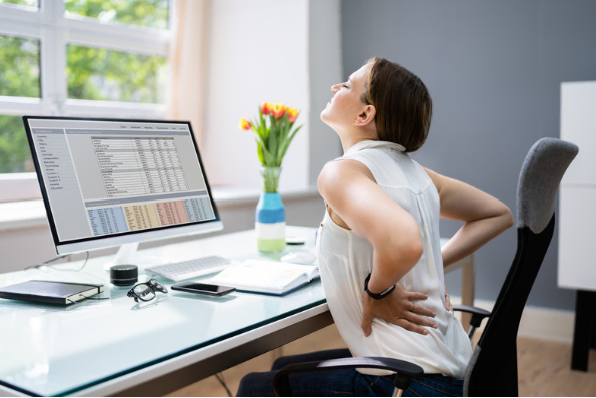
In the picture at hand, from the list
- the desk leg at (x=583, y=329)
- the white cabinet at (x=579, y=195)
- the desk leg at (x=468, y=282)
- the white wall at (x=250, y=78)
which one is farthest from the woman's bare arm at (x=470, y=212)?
the white wall at (x=250, y=78)

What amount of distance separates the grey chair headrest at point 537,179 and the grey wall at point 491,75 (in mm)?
2446

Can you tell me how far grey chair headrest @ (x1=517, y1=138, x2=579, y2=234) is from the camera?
105 centimetres

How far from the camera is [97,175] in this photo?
5.33ft

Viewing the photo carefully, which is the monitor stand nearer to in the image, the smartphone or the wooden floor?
the smartphone

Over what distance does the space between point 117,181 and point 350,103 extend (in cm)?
72

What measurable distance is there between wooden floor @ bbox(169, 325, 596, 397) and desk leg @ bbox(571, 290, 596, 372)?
6 cm

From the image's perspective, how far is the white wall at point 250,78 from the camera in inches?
→ 142

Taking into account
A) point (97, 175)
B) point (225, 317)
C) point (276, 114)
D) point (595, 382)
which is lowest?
point (595, 382)

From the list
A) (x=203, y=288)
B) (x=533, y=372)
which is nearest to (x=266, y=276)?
(x=203, y=288)

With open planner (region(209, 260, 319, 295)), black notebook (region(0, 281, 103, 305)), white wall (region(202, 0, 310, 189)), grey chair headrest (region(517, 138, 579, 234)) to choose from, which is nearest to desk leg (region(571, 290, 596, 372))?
white wall (region(202, 0, 310, 189))

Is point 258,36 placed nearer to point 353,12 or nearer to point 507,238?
point 353,12

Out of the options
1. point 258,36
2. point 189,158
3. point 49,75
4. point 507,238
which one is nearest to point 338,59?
point 258,36

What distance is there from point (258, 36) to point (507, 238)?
79.3 inches

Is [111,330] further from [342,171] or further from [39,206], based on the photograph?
[39,206]
